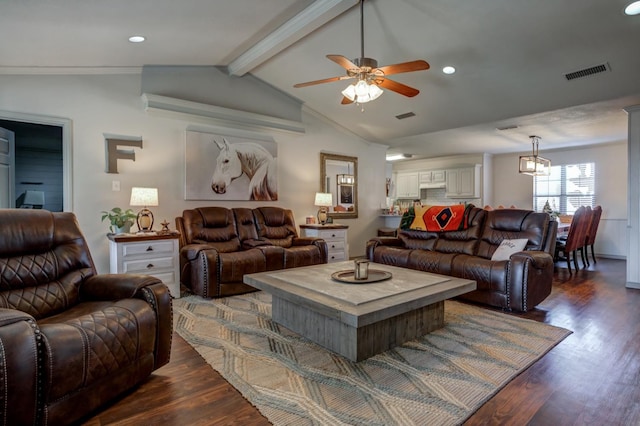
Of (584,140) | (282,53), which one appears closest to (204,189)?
(282,53)

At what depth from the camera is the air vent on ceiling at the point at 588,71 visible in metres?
3.72

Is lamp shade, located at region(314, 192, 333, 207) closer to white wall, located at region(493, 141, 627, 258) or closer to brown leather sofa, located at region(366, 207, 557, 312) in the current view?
brown leather sofa, located at region(366, 207, 557, 312)

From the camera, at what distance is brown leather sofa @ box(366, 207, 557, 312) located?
3.31 meters

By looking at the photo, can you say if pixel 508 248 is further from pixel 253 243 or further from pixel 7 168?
pixel 7 168

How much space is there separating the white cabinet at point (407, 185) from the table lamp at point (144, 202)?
23.4 ft

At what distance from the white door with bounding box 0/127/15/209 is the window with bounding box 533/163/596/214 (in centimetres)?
942

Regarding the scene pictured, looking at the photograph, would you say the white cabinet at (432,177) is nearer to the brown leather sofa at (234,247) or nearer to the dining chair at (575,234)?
the dining chair at (575,234)

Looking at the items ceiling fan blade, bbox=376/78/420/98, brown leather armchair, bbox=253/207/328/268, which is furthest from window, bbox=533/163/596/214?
ceiling fan blade, bbox=376/78/420/98

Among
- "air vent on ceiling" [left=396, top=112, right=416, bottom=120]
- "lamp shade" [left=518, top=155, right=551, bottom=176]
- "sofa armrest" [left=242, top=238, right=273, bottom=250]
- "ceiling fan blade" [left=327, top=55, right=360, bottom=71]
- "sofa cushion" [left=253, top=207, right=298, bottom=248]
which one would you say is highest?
"air vent on ceiling" [left=396, top=112, right=416, bottom=120]

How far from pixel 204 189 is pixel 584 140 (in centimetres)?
704

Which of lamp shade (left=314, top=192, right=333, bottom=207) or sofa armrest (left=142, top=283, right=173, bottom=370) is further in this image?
lamp shade (left=314, top=192, right=333, bottom=207)

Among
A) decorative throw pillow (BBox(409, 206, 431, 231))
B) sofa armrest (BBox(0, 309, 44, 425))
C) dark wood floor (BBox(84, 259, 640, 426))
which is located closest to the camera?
sofa armrest (BBox(0, 309, 44, 425))

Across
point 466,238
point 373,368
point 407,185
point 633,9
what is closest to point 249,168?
point 466,238

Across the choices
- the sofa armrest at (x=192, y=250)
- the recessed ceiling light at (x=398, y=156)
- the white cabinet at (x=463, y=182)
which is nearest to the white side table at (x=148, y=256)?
the sofa armrest at (x=192, y=250)
